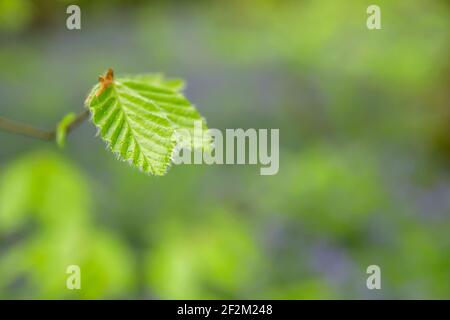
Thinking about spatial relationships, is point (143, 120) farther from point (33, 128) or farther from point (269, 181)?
point (269, 181)

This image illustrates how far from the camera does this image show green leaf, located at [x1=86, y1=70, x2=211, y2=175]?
0.82m

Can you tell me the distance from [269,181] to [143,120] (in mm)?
2682

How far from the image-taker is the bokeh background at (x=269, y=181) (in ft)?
6.91

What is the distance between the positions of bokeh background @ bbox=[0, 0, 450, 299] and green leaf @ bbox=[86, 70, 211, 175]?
1.07 meters

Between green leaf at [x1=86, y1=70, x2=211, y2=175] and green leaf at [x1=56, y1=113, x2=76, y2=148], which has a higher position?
green leaf at [x1=56, y1=113, x2=76, y2=148]

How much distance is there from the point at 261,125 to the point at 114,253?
Answer: 3.19m

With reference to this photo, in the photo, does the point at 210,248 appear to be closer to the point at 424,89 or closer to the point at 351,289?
the point at 351,289

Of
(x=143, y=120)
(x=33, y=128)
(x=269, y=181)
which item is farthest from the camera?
(x=269, y=181)

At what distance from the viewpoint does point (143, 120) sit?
865 millimetres

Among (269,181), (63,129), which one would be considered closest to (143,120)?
(63,129)

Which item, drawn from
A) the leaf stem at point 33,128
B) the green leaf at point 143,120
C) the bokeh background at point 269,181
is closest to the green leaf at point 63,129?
the leaf stem at point 33,128

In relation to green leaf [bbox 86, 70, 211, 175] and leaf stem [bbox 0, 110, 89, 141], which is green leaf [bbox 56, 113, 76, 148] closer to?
leaf stem [bbox 0, 110, 89, 141]

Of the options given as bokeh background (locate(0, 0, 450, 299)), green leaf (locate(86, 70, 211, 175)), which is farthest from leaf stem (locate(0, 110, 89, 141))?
bokeh background (locate(0, 0, 450, 299))

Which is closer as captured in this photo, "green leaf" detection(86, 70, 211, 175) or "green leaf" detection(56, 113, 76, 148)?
"green leaf" detection(86, 70, 211, 175)
